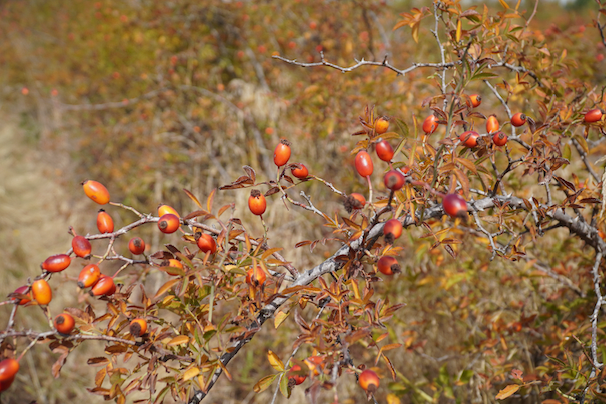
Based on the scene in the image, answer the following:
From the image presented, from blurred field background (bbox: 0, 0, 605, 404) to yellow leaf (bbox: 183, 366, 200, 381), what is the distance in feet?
4.18

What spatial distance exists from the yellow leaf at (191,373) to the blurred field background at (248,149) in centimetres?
127

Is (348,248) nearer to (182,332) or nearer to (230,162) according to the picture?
(182,332)

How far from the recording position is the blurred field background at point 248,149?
78.4 inches

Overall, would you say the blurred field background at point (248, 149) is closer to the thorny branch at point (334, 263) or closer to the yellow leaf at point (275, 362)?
the thorny branch at point (334, 263)

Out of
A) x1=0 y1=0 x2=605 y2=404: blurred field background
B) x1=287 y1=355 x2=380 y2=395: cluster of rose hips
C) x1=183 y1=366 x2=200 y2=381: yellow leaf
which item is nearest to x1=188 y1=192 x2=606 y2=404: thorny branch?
x1=183 y1=366 x2=200 y2=381: yellow leaf

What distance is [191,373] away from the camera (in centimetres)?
82

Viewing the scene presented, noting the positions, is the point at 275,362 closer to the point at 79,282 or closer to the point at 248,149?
the point at 79,282

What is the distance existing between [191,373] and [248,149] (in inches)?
140

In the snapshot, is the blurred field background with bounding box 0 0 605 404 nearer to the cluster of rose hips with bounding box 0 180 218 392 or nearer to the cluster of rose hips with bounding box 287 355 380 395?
the cluster of rose hips with bounding box 287 355 380 395

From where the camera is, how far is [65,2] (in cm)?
780

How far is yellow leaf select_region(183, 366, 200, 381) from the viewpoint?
811 millimetres

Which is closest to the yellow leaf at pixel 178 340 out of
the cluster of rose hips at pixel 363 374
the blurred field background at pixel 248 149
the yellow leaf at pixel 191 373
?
the yellow leaf at pixel 191 373

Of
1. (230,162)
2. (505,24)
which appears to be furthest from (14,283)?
(505,24)

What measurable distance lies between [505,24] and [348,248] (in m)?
1.08
